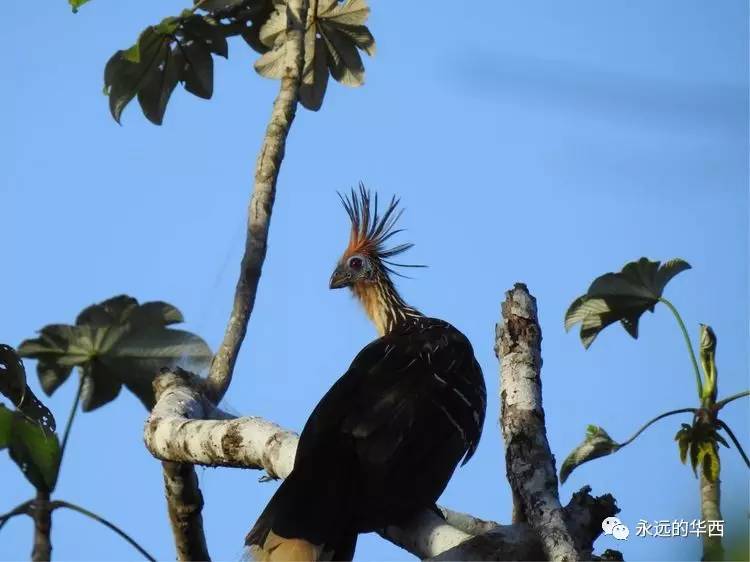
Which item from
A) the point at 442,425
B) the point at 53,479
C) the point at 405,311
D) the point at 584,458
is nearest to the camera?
the point at 53,479

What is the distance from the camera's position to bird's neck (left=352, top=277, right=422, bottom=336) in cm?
692

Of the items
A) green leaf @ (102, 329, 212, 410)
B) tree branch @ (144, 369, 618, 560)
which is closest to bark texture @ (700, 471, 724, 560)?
tree branch @ (144, 369, 618, 560)

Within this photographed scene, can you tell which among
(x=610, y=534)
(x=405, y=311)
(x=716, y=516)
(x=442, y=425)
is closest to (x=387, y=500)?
(x=442, y=425)

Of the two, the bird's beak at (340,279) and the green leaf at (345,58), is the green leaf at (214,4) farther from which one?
the bird's beak at (340,279)

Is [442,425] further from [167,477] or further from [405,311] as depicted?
[405,311]

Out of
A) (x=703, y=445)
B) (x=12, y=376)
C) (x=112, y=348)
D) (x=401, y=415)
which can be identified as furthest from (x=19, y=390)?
(x=703, y=445)

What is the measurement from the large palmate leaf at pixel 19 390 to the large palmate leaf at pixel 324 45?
2386 mm

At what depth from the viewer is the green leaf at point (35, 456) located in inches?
116

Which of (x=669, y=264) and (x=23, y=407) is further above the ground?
(x=669, y=264)

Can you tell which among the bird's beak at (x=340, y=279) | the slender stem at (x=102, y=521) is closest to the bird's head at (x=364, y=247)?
the bird's beak at (x=340, y=279)

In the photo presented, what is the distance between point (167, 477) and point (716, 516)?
7.18ft

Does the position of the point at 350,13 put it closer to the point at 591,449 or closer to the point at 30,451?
the point at 591,449

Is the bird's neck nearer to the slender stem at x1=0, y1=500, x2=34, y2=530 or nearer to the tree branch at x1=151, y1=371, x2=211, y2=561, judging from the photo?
the tree branch at x1=151, y1=371, x2=211, y2=561

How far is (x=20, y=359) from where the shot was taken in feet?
15.5
